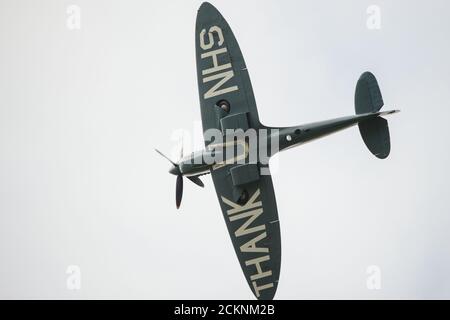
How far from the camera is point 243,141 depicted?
3234 centimetres

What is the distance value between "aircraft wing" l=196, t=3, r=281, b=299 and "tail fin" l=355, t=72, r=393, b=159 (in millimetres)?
4184

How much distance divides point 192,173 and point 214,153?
124cm

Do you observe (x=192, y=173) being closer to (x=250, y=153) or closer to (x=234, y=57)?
(x=250, y=153)

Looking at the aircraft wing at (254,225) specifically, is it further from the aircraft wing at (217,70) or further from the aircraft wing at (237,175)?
the aircraft wing at (217,70)

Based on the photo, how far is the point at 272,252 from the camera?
113 ft

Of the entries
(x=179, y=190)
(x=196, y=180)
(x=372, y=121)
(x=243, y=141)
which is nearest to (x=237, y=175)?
(x=243, y=141)

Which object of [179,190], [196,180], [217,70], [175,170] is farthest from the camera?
[217,70]

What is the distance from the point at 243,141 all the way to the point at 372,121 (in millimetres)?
4992

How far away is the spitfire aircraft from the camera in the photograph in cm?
3169

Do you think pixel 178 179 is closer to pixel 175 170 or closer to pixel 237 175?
pixel 175 170

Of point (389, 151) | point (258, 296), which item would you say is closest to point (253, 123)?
point (389, 151)

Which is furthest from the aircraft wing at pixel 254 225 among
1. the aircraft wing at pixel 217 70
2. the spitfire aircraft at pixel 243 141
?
the aircraft wing at pixel 217 70

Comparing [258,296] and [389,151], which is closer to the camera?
[389,151]

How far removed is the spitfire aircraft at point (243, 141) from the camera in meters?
31.7
